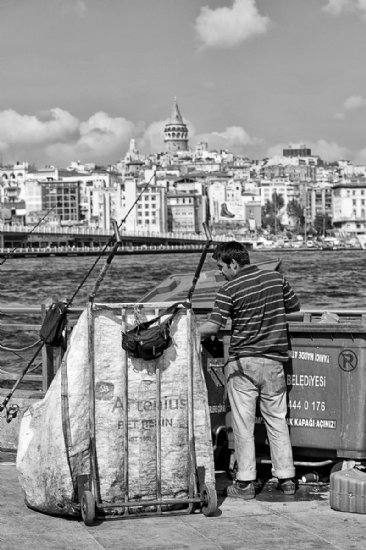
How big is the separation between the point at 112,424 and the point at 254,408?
83 centimetres

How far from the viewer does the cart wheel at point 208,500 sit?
196 inches

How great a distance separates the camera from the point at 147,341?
4965mm

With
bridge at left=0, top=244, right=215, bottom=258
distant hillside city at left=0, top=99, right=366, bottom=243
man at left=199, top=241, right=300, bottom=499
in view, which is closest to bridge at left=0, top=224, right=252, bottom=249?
bridge at left=0, top=244, right=215, bottom=258

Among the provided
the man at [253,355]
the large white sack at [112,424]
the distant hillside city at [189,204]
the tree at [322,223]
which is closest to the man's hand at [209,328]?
the man at [253,355]

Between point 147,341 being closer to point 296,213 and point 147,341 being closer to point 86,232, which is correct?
point 86,232

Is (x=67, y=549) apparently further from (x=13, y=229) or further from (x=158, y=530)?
(x=13, y=229)

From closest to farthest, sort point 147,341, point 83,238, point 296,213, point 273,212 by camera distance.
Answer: point 147,341
point 83,238
point 273,212
point 296,213

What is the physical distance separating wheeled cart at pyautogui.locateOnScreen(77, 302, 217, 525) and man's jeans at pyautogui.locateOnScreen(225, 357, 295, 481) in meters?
0.35

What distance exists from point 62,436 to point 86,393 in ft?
0.76

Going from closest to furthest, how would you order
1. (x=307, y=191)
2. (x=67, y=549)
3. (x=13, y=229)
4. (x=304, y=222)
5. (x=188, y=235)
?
(x=67, y=549) → (x=13, y=229) → (x=188, y=235) → (x=304, y=222) → (x=307, y=191)

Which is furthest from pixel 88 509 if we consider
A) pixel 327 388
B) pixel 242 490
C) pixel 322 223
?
pixel 322 223

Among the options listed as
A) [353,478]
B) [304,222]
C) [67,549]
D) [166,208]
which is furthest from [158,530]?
[304,222]

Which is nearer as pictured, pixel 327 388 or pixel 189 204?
pixel 327 388

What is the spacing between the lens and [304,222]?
589 ft
